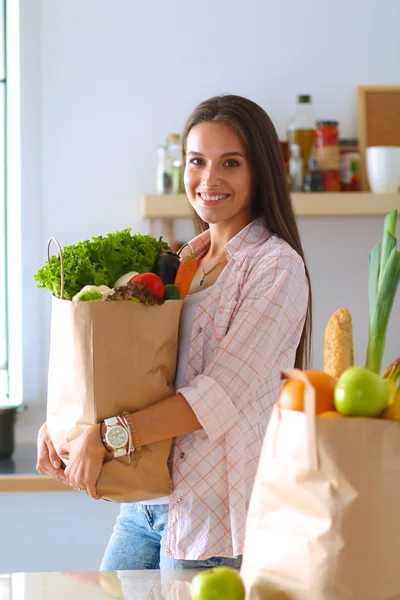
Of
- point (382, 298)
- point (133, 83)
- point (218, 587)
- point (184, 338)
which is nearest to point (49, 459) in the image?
point (184, 338)

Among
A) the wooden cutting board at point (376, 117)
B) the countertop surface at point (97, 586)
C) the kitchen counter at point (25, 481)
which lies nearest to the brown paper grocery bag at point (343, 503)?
the countertop surface at point (97, 586)

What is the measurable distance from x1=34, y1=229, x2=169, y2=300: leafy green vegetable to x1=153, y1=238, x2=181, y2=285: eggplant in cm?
1

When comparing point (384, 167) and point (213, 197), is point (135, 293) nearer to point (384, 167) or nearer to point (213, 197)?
point (213, 197)

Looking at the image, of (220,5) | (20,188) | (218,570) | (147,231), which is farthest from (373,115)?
(218,570)

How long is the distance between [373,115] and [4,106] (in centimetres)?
123

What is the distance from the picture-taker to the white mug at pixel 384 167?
8.77 ft

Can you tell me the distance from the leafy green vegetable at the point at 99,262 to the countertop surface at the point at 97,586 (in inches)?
16.1

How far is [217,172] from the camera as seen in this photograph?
4.79 ft

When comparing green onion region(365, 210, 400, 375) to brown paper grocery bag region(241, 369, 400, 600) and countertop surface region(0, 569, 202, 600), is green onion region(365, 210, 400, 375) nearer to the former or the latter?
brown paper grocery bag region(241, 369, 400, 600)

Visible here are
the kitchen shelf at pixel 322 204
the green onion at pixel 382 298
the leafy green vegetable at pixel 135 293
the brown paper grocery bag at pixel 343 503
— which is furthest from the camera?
the kitchen shelf at pixel 322 204

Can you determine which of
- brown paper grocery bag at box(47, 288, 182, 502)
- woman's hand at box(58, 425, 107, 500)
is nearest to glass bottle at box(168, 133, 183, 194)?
brown paper grocery bag at box(47, 288, 182, 502)

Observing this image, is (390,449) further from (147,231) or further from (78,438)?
(147,231)

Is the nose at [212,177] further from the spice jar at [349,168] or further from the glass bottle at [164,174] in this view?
the spice jar at [349,168]

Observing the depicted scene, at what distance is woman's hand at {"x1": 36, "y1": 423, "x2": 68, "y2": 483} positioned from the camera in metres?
1.35
